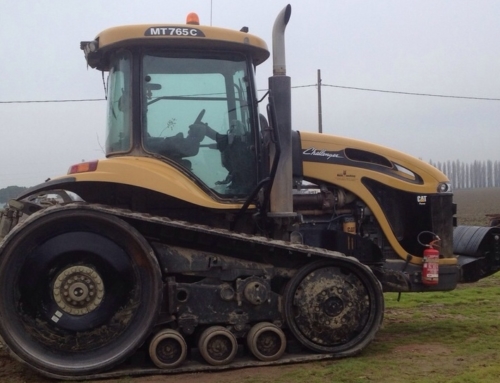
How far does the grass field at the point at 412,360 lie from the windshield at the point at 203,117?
1744 mm

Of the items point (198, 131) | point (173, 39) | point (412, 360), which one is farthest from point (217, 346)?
point (173, 39)

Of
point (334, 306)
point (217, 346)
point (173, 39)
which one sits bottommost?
point (217, 346)

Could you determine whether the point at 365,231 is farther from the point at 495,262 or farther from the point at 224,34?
the point at 224,34

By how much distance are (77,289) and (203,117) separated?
76.9 inches

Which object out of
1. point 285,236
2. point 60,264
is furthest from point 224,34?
point 60,264

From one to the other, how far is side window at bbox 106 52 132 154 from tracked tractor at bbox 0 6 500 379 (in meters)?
0.02

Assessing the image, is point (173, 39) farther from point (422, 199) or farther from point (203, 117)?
point (422, 199)

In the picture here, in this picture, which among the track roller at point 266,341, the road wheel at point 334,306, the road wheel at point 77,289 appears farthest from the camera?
the road wheel at point 334,306

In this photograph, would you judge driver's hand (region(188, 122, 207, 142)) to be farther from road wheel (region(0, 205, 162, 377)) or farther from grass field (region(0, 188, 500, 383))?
grass field (region(0, 188, 500, 383))

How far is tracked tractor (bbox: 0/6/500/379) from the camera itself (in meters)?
5.98

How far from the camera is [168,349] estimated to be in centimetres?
607

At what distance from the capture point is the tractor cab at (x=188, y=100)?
643cm

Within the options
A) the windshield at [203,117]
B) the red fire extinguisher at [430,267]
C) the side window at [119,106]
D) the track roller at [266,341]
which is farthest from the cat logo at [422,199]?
the side window at [119,106]

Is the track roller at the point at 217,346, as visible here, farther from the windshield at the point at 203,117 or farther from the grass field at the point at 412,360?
the windshield at the point at 203,117
